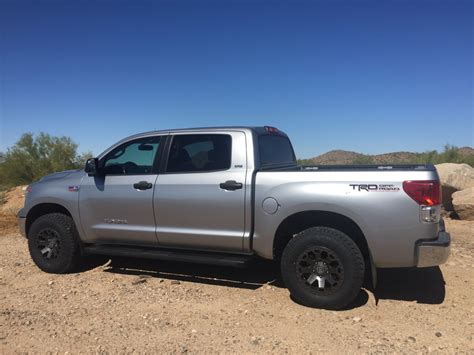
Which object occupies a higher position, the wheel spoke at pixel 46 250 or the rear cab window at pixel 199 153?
the rear cab window at pixel 199 153

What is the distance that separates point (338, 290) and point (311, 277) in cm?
31

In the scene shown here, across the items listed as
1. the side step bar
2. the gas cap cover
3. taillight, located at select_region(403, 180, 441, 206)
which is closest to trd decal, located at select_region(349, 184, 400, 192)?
taillight, located at select_region(403, 180, 441, 206)

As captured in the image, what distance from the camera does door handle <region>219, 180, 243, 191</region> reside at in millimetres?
4891

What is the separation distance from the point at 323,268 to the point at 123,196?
2.74 m

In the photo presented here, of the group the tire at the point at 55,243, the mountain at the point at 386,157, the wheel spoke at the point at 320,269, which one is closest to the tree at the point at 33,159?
the mountain at the point at 386,157

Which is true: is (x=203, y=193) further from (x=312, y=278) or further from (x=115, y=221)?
(x=312, y=278)

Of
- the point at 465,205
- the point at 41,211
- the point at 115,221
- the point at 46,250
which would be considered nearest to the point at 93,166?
the point at 115,221

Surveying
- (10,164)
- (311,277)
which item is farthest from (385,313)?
(10,164)

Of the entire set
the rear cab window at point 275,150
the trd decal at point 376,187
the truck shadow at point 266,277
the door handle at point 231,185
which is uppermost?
the rear cab window at point 275,150

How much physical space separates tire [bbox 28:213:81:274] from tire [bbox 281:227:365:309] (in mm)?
3094

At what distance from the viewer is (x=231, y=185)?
16.2ft

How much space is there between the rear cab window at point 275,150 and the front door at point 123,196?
1345 millimetres

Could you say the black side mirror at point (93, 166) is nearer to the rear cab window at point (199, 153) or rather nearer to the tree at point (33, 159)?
the rear cab window at point (199, 153)

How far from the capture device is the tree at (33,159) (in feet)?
64.0
